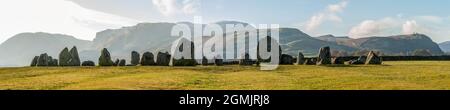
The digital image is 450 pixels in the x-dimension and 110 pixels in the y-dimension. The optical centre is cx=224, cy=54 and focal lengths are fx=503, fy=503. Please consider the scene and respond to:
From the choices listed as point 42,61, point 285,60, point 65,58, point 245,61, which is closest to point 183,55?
point 245,61

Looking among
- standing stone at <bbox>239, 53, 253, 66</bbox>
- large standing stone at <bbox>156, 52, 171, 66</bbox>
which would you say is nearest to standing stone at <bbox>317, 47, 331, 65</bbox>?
standing stone at <bbox>239, 53, 253, 66</bbox>

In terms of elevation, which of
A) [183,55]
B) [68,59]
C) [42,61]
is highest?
[183,55]

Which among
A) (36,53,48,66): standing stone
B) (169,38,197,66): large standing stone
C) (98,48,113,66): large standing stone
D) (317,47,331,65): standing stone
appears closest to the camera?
(169,38,197,66): large standing stone

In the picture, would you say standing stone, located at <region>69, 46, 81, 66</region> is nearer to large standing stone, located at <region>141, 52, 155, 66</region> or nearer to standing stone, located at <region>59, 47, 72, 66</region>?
standing stone, located at <region>59, 47, 72, 66</region>

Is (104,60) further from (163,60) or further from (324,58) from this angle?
(324,58)

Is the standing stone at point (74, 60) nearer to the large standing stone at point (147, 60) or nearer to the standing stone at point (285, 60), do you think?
the large standing stone at point (147, 60)

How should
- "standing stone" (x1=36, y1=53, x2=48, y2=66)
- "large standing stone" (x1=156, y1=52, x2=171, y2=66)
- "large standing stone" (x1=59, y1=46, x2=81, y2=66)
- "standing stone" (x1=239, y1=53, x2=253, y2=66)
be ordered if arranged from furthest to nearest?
"standing stone" (x1=239, y1=53, x2=253, y2=66)
"standing stone" (x1=36, y1=53, x2=48, y2=66)
"large standing stone" (x1=59, y1=46, x2=81, y2=66)
"large standing stone" (x1=156, y1=52, x2=171, y2=66)

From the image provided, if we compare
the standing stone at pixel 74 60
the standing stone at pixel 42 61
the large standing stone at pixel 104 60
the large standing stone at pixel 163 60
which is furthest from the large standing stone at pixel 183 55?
the standing stone at pixel 42 61

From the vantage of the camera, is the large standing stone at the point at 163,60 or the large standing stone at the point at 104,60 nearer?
the large standing stone at the point at 163,60

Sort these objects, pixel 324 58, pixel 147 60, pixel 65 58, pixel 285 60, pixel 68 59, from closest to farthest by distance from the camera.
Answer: pixel 147 60
pixel 65 58
pixel 68 59
pixel 285 60
pixel 324 58

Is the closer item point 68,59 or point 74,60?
point 74,60

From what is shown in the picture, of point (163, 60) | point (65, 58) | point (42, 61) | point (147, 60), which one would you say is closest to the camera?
point (163, 60)
